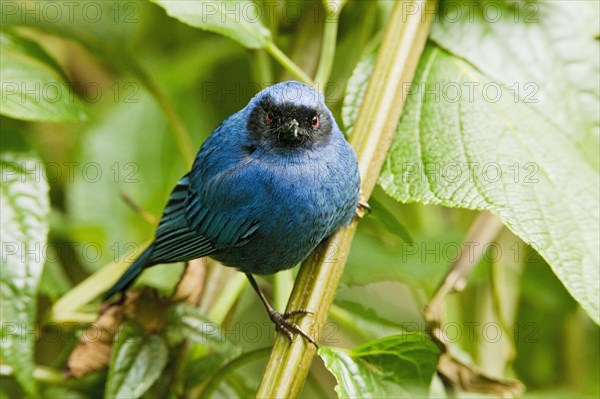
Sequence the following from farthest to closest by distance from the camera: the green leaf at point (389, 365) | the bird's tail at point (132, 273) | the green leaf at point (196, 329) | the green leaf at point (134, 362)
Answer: the bird's tail at point (132, 273) → the green leaf at point (196, 329) → the green leaf at point (134, 362) → the green leaf at point (389, 365)

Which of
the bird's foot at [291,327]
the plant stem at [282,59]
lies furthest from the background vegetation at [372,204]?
the bird's foot at [291,327]

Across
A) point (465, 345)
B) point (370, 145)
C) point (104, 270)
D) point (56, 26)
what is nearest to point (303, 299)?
point (370, 145)

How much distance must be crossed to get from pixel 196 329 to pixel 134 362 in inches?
7.1

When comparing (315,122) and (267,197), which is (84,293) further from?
(315,122)

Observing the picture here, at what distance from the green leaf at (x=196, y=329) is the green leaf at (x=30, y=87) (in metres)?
0.61

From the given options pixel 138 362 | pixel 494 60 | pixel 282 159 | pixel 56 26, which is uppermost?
pixel 494 60

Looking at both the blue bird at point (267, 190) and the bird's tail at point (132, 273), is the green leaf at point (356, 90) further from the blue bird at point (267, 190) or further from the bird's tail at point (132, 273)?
the bird's tail at point (132, 273)

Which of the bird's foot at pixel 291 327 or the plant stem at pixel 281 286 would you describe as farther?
the plant stem at pixel 281 286

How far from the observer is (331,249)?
6.34ft

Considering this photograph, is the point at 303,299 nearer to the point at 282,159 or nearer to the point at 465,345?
A: the point at 282,159

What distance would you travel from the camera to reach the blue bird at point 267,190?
2.08m

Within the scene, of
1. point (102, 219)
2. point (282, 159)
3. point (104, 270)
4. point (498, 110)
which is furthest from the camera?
point (102, 219)

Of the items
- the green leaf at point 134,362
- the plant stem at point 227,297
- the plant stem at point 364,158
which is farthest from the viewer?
the plant stem at point 227,297

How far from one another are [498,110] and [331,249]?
595 mm
